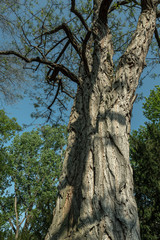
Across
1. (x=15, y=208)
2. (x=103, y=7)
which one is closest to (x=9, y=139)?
Answer: (x=15, y=208)

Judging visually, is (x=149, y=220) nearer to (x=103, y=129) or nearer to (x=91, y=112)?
(x=91, y=112)

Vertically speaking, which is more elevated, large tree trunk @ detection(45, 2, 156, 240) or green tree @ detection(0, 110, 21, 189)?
green tree @ detection(0, 110, 21, 189)

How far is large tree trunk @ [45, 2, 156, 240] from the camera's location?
6.05 ft

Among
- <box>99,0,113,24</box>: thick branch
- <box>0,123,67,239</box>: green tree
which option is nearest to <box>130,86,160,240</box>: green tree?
<box>99,0,113,24</box>: thick branch

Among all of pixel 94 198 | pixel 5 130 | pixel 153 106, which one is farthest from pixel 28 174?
pixel 94 198

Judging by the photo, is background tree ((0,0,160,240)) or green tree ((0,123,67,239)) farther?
green tree ((0,123,67,239))

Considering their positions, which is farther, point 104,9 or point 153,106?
point 153,106

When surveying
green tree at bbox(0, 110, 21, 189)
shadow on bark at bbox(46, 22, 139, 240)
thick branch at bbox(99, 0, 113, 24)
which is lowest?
shadow on bark at bbox(46, 22, 139, 240)

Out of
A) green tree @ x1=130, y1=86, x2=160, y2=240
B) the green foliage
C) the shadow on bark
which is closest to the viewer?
the shadow on bark

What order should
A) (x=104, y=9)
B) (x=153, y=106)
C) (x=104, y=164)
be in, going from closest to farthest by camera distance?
1. (x=104, y=164)
2. (x=104, y=9)
3. (x=153, y=106)

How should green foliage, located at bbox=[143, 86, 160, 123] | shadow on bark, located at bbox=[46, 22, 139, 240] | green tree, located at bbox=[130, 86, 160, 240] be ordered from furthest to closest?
1. green foliage, located at bbox=[143, 86, 160, 123]
2. green tree, located at bbox=[130, 86, 160, 240]
3. shadow on bark, located at bbox=[46, 22, 139, 240]

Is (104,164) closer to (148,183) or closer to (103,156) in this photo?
(103,156)

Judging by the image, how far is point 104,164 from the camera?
7.16 feet

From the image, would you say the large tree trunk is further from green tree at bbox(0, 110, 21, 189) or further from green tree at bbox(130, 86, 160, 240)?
green tree at bbox(0, 110, 21, 189)
